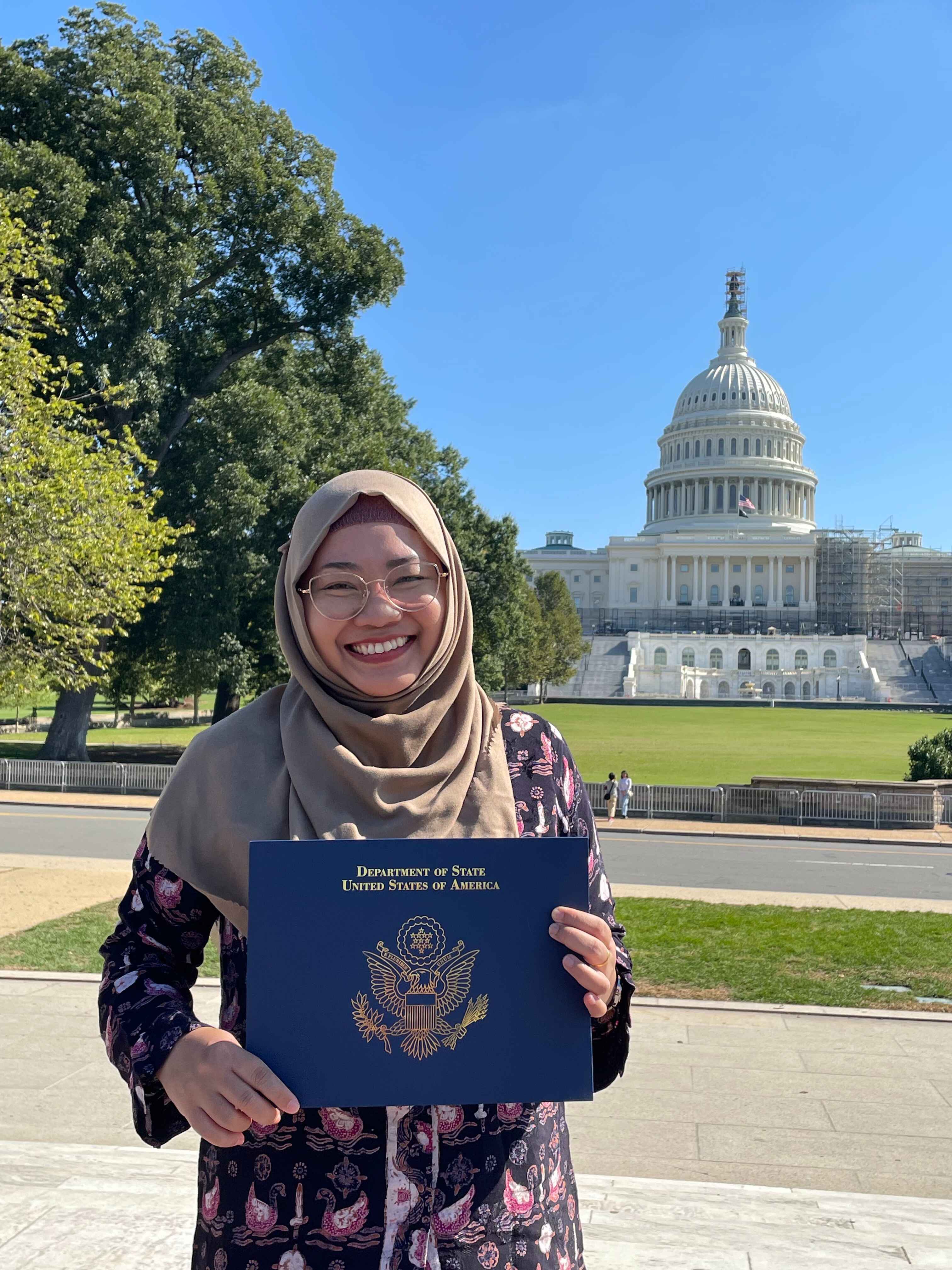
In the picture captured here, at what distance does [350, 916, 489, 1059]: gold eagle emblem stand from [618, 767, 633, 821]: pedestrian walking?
2143 cm

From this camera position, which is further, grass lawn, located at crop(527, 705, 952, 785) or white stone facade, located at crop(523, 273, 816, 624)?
white stone facade, located at crop(523, 273, 816, 624)

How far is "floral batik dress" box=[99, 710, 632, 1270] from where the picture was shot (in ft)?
6.89

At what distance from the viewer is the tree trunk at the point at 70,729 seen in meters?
28.8

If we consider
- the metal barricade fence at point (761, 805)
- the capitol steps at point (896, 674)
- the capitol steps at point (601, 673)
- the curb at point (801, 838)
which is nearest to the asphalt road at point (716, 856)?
the curb at point (801, 838)

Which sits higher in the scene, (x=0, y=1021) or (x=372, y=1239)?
(x=372, y=1239)

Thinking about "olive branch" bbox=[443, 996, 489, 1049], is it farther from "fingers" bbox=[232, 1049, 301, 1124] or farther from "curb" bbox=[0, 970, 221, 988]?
"curb" bbox=[0, 970, 221, 988]

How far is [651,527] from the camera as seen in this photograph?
135125 millimetres

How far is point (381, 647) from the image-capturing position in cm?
226

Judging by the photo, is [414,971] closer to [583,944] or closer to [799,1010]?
[583,944]

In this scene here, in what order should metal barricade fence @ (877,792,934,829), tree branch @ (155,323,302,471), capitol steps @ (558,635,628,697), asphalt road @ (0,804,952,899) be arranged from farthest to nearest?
capitol steps @ (558,635,628,697), tree branch @ (155,323,302,471), metal barricade fence @ (877,792,934,829), asphalt road @ (0,804,952,899)

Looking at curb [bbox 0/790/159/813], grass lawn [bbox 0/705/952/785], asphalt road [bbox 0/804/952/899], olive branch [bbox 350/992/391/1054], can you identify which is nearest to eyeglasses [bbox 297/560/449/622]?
olive branch [bbox 350/992/391/1054]

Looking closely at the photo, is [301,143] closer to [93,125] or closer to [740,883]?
[93,125]

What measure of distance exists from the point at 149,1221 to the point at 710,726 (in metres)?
50.2

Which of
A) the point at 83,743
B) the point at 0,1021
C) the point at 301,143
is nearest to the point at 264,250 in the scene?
the point at 301,143
